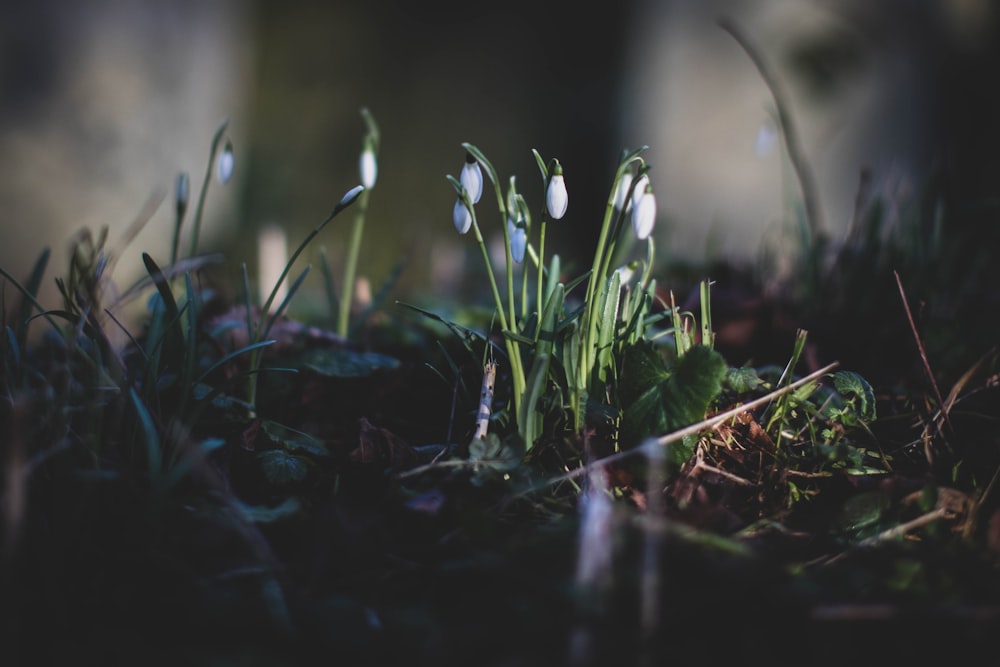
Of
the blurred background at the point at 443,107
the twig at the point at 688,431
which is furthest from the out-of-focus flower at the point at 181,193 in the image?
the blurred background at the point at 443,107

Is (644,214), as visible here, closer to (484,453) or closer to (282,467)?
(484,453)

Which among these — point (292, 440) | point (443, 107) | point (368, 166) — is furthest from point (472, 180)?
point (443, 107)

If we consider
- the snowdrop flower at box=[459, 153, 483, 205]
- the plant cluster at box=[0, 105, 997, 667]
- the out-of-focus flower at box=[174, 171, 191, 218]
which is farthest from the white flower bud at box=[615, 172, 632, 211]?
the out-of-focus flower at box=[174, 171, 191, 218]

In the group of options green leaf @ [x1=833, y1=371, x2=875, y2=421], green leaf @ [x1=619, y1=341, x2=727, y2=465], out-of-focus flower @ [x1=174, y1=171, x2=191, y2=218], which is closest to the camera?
green leaf @ [x1=619, y1=341, x2=727, y2=465]

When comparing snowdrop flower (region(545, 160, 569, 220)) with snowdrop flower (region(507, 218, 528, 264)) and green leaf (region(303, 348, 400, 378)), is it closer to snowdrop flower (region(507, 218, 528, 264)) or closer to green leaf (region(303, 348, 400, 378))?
snowdrop flower (region(507, 218, 528, 264))

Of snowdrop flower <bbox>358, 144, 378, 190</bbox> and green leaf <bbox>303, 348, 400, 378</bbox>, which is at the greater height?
snowdrop flower <bbox>358, 144, 378, 190</bbox>

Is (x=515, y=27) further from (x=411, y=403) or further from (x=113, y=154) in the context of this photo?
(x=411, y=403)

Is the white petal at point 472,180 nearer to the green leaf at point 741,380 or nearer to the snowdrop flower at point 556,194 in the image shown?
the snowdrop flower at point 556,194

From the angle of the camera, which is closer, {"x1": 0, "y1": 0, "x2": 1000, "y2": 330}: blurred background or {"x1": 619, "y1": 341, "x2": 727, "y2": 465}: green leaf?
{"x1": 619, "y1": 341, "x2": 727, "y2": 465}: green leaf
